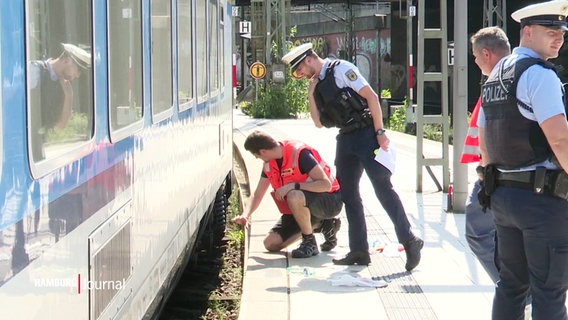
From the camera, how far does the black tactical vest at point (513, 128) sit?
384 centimetres

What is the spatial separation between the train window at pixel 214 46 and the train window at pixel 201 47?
0.37 m

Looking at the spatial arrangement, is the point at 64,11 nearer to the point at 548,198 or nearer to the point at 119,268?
the point at 119,268

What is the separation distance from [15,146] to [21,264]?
0.94ft

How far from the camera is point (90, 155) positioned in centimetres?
279

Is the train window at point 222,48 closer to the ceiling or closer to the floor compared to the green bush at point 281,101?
closer to the ceiling

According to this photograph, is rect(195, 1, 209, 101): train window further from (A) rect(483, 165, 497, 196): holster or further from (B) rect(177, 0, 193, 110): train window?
(A) rect(483, 165, 497, 196): holster

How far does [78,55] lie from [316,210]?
14.2ft

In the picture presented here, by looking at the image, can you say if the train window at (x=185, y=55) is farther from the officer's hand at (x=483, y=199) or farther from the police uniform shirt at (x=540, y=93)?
the police uniform shirt at (x=540, y=93)

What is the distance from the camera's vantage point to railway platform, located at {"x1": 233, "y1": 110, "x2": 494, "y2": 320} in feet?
17.9

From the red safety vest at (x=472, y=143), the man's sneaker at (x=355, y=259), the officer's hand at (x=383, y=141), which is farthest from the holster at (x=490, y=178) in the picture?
the man's sneaker at (x=355, y=259)

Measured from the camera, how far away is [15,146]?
2047 millimetres

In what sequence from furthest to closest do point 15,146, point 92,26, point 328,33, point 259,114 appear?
point 328,33 → point 259,114 → point 92,26 → point 15,146

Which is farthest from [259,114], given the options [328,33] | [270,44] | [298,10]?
[298,10]

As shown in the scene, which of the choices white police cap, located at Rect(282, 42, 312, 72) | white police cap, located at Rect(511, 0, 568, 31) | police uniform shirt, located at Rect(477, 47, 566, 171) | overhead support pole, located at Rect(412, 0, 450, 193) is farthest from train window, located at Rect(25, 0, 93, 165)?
overhead support pole, located at Rect(412, 0, 450, 193)
